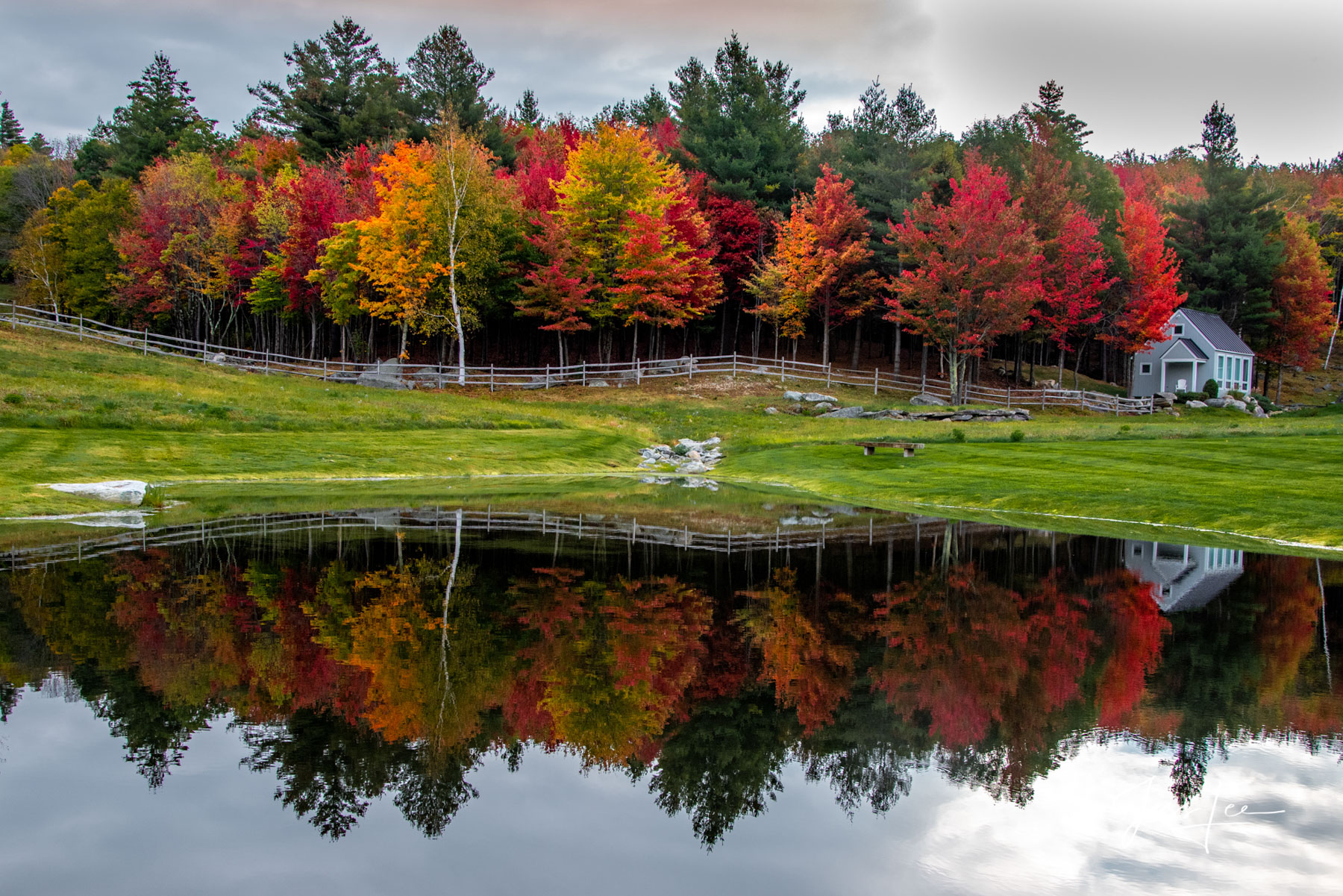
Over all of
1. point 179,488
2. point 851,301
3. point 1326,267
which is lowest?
point 179,488

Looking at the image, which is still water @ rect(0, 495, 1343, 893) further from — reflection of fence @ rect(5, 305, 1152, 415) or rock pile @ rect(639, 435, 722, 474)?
reflection of fence @ rect(5, 305, 1152, 415)

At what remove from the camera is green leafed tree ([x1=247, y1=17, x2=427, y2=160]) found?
65312 millimetres

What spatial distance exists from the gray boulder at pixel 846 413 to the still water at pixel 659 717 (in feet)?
101

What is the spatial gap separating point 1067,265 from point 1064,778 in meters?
54.9

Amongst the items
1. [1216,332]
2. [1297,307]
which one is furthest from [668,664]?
[1297,307]

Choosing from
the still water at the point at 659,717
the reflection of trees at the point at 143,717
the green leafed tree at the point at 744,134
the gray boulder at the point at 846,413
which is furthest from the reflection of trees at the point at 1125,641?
the green leafed tree at the point at 744,134

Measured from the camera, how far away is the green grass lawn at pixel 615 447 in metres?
19.6

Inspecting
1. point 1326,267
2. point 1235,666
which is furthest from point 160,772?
point 1326,267

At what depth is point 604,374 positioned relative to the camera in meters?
52.7

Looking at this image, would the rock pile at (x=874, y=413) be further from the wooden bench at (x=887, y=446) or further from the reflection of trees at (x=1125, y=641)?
the reflection of trees at (x=1125, y=641)

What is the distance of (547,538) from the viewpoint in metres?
15.5

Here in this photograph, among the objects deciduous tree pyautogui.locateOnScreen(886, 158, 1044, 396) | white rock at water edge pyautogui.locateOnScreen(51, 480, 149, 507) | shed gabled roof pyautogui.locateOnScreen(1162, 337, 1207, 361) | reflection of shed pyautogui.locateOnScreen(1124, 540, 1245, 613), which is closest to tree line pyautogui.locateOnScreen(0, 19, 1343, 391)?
deciduous tree pyautogui.locateOnScreen(886, 158, 1044, 396)

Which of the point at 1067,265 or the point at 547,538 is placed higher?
the point at 1067,265

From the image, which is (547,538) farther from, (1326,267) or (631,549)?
(1326,267)
